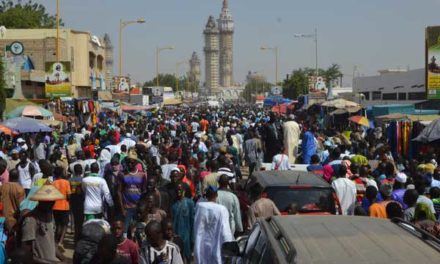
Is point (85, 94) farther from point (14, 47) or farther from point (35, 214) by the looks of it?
point (35, 214)

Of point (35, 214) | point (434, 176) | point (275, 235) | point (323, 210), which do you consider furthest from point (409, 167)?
point (275, 235)

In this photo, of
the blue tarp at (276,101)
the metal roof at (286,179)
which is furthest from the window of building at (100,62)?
the metal roof at (286,179)

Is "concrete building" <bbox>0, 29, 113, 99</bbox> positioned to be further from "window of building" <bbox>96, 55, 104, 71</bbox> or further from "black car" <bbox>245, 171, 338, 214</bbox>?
"black car" <bbox>245, 171, 338, 214</bbox>

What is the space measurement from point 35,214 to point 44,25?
8319 centimetres

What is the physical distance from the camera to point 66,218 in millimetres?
10805

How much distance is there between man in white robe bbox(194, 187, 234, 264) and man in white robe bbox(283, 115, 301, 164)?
11.3 m

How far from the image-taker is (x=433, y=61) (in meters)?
29.0

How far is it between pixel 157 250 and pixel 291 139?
13.5 meters

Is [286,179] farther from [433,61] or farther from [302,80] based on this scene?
[302,80]

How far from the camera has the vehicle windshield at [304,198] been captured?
919 centimetres

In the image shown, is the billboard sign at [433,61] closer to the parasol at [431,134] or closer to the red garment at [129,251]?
the parasol at [431,134]

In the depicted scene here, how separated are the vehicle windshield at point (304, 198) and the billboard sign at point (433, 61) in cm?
2108

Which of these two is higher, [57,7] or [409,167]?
[57,7]

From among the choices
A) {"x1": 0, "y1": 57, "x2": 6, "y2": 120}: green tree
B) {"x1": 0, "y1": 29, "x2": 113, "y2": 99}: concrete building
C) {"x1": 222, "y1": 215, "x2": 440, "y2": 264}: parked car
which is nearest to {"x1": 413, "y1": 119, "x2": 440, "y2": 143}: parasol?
{"x1": 222, "y1": 215, "x2": 440, "y2": 264}: parked car
